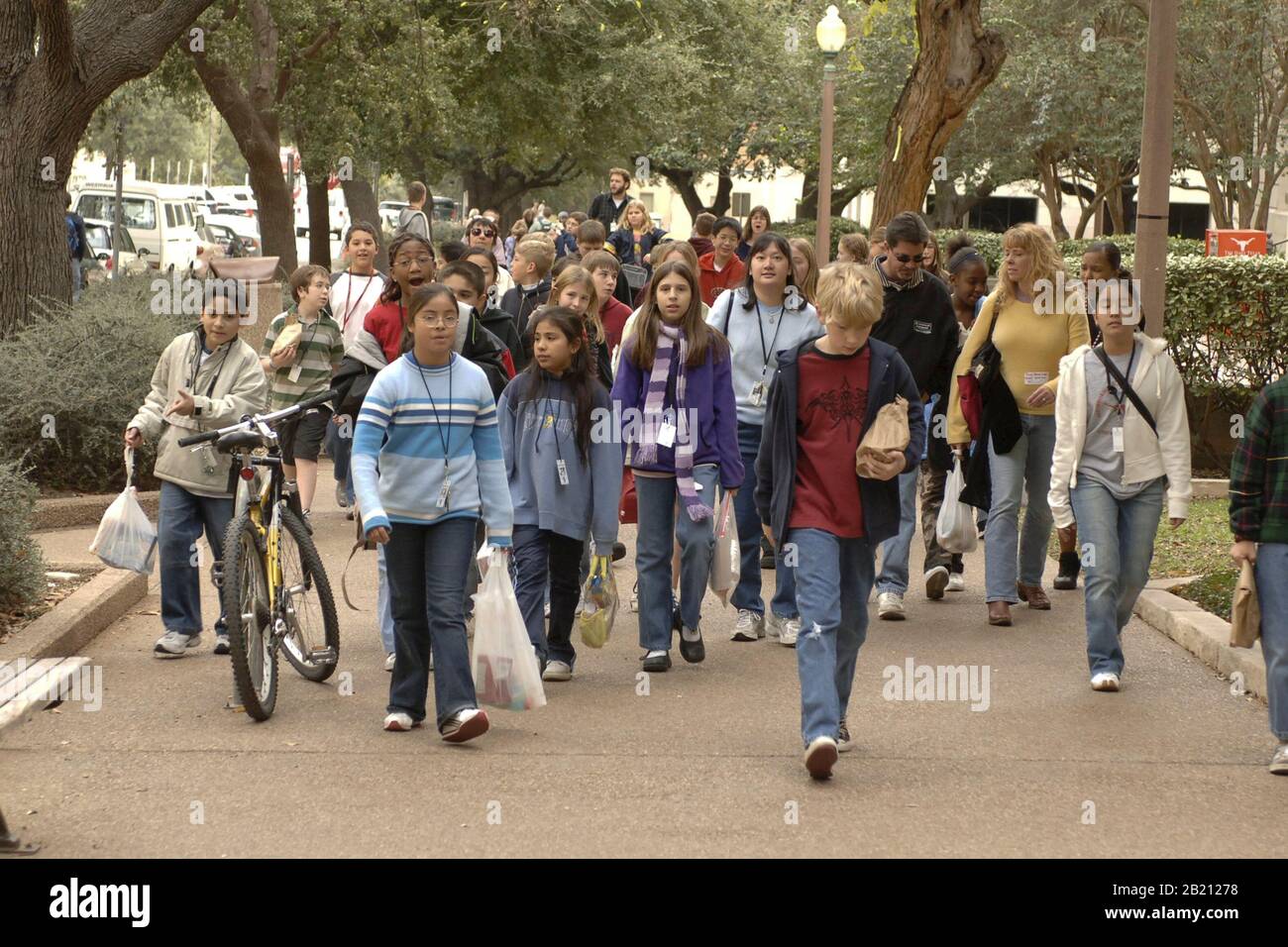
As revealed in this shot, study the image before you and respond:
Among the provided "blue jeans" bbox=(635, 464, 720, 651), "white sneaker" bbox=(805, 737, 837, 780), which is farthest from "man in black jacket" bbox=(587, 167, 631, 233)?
"white sneaker" bbox=(805, 737, 837, 780)

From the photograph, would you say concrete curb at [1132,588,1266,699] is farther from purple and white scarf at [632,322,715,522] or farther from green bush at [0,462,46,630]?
green bush at [0,462,46,630]

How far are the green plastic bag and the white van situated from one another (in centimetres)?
3330

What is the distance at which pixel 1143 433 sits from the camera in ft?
24.6

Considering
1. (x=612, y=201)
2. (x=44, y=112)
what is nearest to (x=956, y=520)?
(x=44, y=112)

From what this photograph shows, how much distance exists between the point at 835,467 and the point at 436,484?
56.9 inches

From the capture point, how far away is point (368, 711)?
7047 millimetres

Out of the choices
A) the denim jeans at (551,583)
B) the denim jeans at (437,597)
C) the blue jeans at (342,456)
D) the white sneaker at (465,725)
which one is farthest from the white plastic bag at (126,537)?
the blue jeans at (342,456)

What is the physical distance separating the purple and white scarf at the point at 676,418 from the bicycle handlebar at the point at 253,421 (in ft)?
4.60

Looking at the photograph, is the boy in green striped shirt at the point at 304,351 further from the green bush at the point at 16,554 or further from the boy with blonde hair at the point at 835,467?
the boy with blonde hair at the point at 835,467

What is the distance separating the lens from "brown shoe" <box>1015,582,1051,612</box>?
9.39 meters

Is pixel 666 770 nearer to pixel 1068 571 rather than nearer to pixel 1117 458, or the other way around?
pixel 1117 458

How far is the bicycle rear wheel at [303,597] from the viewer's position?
7.48 meters
